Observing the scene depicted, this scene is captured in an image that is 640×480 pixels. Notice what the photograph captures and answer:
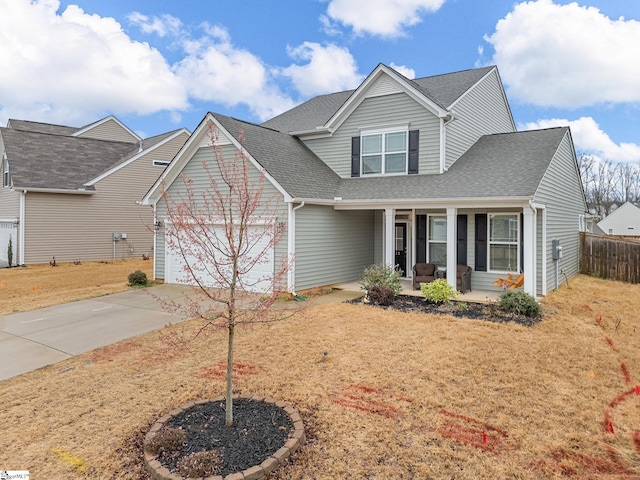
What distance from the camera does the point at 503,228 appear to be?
11875 mm

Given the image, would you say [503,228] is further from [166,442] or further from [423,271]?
[166,442]

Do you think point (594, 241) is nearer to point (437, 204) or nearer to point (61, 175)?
point (437, 204)

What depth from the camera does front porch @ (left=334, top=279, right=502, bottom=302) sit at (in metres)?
10.8

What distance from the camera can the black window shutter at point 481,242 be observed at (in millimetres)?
12070

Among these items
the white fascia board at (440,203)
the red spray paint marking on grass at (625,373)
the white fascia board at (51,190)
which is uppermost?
the white fascia board at (51,190)

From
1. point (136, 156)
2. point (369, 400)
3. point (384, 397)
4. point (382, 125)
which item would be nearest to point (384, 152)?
point (382, 125)

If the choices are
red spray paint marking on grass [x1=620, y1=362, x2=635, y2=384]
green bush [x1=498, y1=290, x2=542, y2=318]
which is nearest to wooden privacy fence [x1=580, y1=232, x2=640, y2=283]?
green bush [x1=498, y1=290, x2=542, y2=318]

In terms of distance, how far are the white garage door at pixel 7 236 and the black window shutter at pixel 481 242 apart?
19.6 meters

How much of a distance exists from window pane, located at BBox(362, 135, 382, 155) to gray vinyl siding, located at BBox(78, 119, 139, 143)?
2330 centimetres

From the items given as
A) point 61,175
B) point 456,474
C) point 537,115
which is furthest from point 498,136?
point 537,115

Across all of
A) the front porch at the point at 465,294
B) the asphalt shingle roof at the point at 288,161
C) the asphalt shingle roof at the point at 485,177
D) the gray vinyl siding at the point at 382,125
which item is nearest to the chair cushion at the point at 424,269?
the front porch at the point at 465,294

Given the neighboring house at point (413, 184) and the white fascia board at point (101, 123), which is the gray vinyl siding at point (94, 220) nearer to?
the neighboring house at point (413, 184)

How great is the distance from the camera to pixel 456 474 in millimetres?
3512

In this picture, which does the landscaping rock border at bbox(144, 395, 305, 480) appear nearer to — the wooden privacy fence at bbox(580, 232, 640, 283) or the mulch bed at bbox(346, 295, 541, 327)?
the mulch bed at bbox(346, 295, 541, 327)
